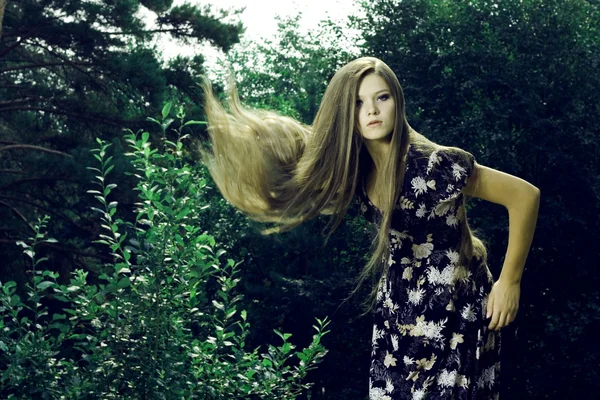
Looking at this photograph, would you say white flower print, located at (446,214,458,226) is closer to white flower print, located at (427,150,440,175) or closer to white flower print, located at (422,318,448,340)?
white flower print, located at (427,150,440,175)

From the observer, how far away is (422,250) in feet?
11.3

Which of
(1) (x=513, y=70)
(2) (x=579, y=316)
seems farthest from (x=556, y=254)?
(1) (x=513, y=70)

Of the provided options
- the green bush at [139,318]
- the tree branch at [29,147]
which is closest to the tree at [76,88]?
the tree branch at [29,147]

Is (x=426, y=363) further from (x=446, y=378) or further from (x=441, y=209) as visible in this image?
(x=441, y=209)

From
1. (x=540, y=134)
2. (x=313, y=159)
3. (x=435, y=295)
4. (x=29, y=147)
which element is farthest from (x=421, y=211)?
(x=29, y=147)

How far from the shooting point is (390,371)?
3.51 meters

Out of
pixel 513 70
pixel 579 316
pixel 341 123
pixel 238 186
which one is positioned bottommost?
pixel 579 316

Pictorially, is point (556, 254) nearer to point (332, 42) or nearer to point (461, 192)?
point (332, 42)

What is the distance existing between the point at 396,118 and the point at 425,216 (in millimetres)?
362

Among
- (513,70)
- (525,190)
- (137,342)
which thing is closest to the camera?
(525,190)

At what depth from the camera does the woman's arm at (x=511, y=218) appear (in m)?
3.32

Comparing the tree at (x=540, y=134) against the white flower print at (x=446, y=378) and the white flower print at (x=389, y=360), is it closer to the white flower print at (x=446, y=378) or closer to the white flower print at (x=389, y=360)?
the white flower print at (x=389, y=360)

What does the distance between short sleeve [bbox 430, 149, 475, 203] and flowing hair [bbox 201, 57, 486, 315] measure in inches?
1.1

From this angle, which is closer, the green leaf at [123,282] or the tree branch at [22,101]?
the green leaf at [123,282]
